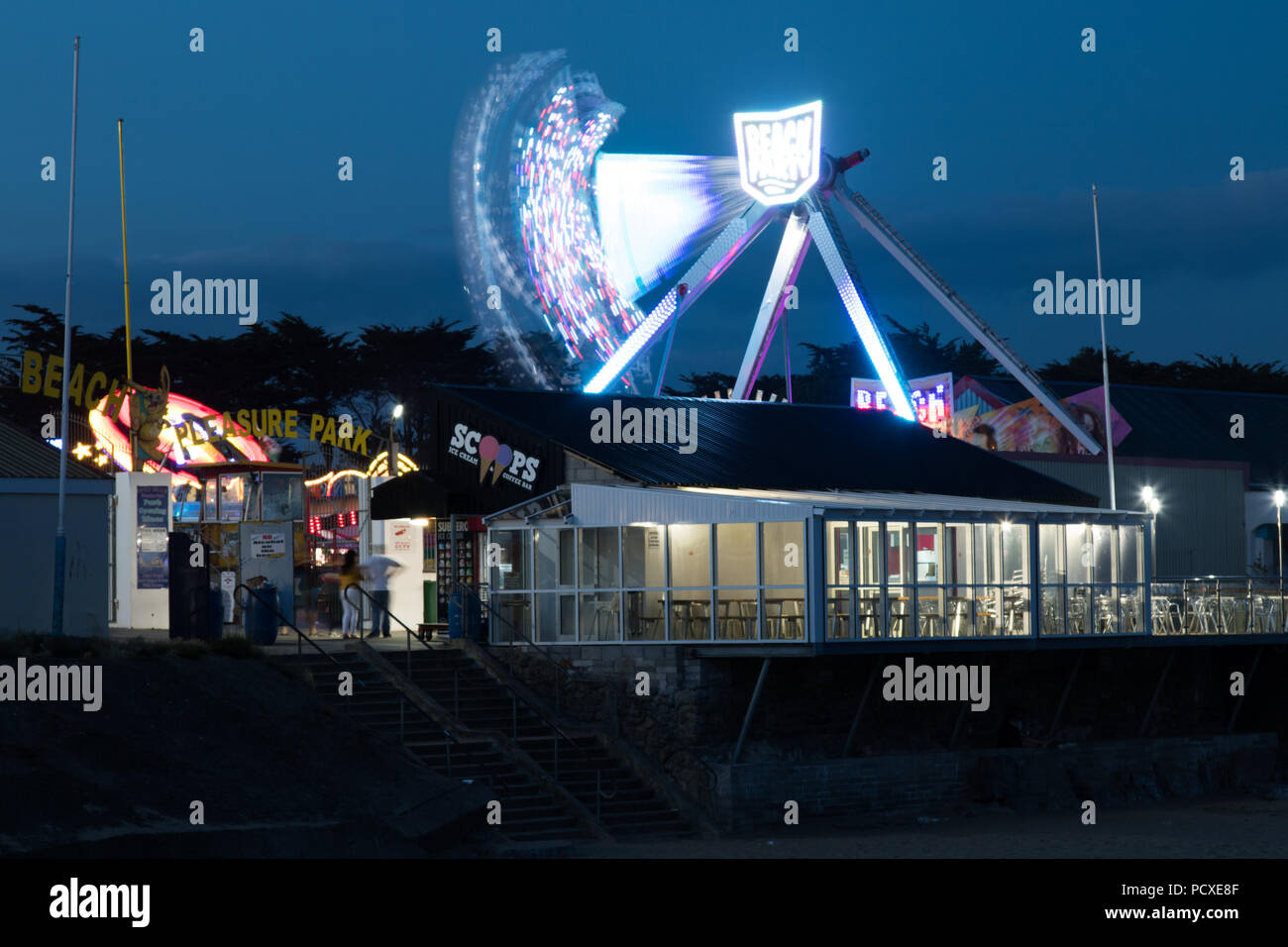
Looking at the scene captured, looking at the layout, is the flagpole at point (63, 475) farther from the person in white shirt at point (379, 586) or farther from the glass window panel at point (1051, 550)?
the glass window panel at point (1051, 550)

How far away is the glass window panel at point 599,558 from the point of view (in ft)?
103

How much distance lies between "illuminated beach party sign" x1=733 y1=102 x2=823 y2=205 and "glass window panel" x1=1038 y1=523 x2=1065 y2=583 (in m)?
18.3

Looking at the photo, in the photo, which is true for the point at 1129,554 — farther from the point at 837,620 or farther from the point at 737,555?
the point at 837,620

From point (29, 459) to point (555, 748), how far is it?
10780mm

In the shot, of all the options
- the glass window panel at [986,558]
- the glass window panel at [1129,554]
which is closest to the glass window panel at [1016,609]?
the glass window panel at [986,558]

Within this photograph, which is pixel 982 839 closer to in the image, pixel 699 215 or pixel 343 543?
pixel 343 543

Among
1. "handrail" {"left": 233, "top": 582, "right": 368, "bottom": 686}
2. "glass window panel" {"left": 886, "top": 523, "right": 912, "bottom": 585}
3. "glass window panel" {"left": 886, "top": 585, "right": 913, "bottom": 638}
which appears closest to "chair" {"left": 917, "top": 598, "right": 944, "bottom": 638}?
"glass window panel" {"left": 886, "top": 585, "right": 913, "bottom": 638}

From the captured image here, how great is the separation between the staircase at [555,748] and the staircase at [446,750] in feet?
1.59

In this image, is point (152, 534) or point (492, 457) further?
point (152, 534)

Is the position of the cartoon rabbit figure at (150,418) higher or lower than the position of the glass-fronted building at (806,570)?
higher

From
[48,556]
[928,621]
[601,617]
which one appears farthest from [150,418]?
Result: [928,621]

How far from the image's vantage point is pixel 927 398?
59.7m

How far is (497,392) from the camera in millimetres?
35594
